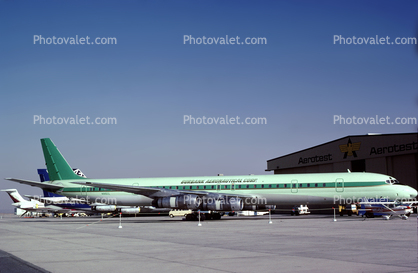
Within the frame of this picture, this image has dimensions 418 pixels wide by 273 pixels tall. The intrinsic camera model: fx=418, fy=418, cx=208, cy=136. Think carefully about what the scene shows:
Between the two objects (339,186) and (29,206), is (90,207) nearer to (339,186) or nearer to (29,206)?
(29,206)

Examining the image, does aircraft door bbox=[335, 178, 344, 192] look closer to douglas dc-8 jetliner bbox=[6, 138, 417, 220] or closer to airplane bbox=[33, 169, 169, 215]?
douglas dc-8 jetliner bbox=[6, 138, 417, 220]

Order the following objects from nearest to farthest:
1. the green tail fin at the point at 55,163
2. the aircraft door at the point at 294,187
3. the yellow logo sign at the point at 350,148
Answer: the aircraft door at the point at 294,187 < the green tail fin at the point at 55,163 < the yellow logo sign at the point at 350,148

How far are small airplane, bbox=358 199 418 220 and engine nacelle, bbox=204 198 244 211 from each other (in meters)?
9.97

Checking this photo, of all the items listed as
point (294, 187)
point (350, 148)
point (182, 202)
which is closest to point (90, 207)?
point (182, 202)

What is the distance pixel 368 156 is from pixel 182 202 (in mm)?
26995

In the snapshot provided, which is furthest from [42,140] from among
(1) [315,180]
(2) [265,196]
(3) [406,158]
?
(3) [406,158]

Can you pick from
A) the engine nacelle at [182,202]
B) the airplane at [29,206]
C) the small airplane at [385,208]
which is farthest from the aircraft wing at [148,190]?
the airplane at [29,206]

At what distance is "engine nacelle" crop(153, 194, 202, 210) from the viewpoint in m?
35.8

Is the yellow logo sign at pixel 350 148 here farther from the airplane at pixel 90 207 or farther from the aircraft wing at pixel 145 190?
the airplane at pixel 90 207

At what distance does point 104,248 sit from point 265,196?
23411 millimetres

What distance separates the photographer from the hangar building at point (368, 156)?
151 ft

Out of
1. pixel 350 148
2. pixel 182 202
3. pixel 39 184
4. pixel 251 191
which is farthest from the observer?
pixel 350 148

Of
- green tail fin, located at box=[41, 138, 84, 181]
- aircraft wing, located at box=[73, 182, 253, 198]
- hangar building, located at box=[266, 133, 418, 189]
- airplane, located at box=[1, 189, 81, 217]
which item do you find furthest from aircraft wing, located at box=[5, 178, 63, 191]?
hangar building, located at box=[266, 133, 418, 189]

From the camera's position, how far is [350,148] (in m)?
54.5
